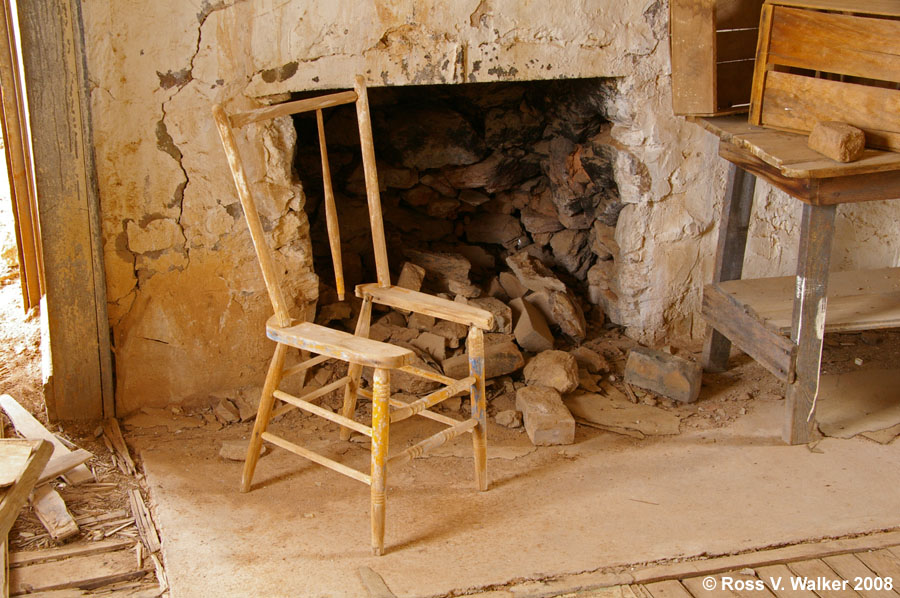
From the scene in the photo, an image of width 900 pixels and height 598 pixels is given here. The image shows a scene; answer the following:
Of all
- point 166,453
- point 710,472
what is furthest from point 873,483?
point 166,453

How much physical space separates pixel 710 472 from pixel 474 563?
3.32 ft

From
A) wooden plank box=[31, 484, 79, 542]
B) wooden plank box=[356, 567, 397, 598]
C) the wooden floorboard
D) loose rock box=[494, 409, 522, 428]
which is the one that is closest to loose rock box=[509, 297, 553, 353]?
loose rock box=[494, 409, 522, 428]

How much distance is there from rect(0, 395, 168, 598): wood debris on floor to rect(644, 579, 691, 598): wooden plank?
1.33 m

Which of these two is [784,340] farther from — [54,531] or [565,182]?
[54,531]

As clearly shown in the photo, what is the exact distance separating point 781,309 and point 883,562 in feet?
3.44

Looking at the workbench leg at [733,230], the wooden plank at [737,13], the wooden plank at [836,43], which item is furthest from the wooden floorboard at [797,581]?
the wooden plank at [737,13]

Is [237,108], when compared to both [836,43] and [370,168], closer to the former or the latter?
[370,168]

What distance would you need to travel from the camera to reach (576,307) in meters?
3.91

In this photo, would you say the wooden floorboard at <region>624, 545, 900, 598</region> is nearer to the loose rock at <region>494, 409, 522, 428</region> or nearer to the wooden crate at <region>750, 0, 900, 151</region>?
the loose rock at <region>494, 409, 522, 428</region>

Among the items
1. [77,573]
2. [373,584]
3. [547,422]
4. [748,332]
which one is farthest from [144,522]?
[748,332]

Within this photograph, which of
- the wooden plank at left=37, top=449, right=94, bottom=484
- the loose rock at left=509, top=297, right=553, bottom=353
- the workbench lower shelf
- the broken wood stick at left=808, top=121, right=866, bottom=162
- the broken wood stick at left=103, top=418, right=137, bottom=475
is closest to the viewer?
the broken wood stick at left=808, top=121, right=866, bottom=162

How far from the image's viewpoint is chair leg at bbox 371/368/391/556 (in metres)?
2.33

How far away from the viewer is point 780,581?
2.33m

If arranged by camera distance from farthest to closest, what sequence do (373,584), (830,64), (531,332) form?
(531,332) → (830,64) → (373,584)
